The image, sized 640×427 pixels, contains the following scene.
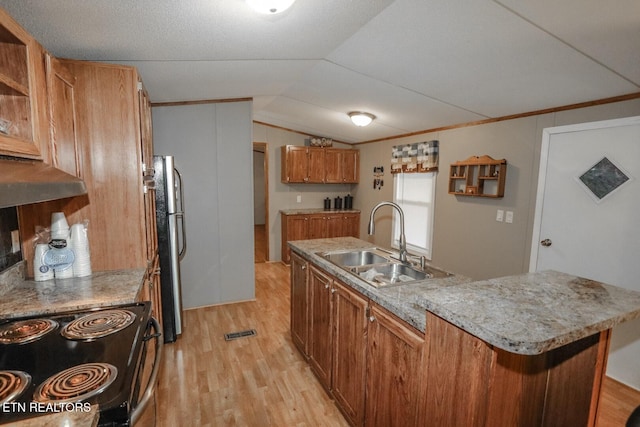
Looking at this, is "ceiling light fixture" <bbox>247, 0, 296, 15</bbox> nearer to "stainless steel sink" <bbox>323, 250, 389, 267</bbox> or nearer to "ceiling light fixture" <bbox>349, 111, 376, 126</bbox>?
"stainless steel sink" <bbox>323, 250, 389, 267</bbox>

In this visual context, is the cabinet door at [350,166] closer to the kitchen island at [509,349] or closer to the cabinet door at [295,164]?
the cabinet door at [295,164]

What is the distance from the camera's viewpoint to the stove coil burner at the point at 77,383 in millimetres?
891

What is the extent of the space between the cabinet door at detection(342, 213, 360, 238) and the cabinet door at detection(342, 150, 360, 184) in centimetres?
67

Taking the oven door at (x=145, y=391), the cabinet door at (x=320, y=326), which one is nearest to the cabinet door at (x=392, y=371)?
the cabinet door at (x=320, y=326)

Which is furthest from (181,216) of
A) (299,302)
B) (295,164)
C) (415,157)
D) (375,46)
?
(415,157)

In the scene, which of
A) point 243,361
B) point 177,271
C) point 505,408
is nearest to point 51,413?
point 505,408

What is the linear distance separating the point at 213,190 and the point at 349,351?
254 centimetres

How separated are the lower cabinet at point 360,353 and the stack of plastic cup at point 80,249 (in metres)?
1.46

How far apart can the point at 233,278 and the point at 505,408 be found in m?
3.32

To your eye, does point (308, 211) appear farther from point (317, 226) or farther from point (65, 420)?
point (65, 420)

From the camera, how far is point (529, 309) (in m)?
1.00

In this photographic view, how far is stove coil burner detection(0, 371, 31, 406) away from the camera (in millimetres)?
877

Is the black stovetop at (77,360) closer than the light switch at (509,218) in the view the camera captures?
Yes

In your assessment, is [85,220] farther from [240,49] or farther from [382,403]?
[382,403]
